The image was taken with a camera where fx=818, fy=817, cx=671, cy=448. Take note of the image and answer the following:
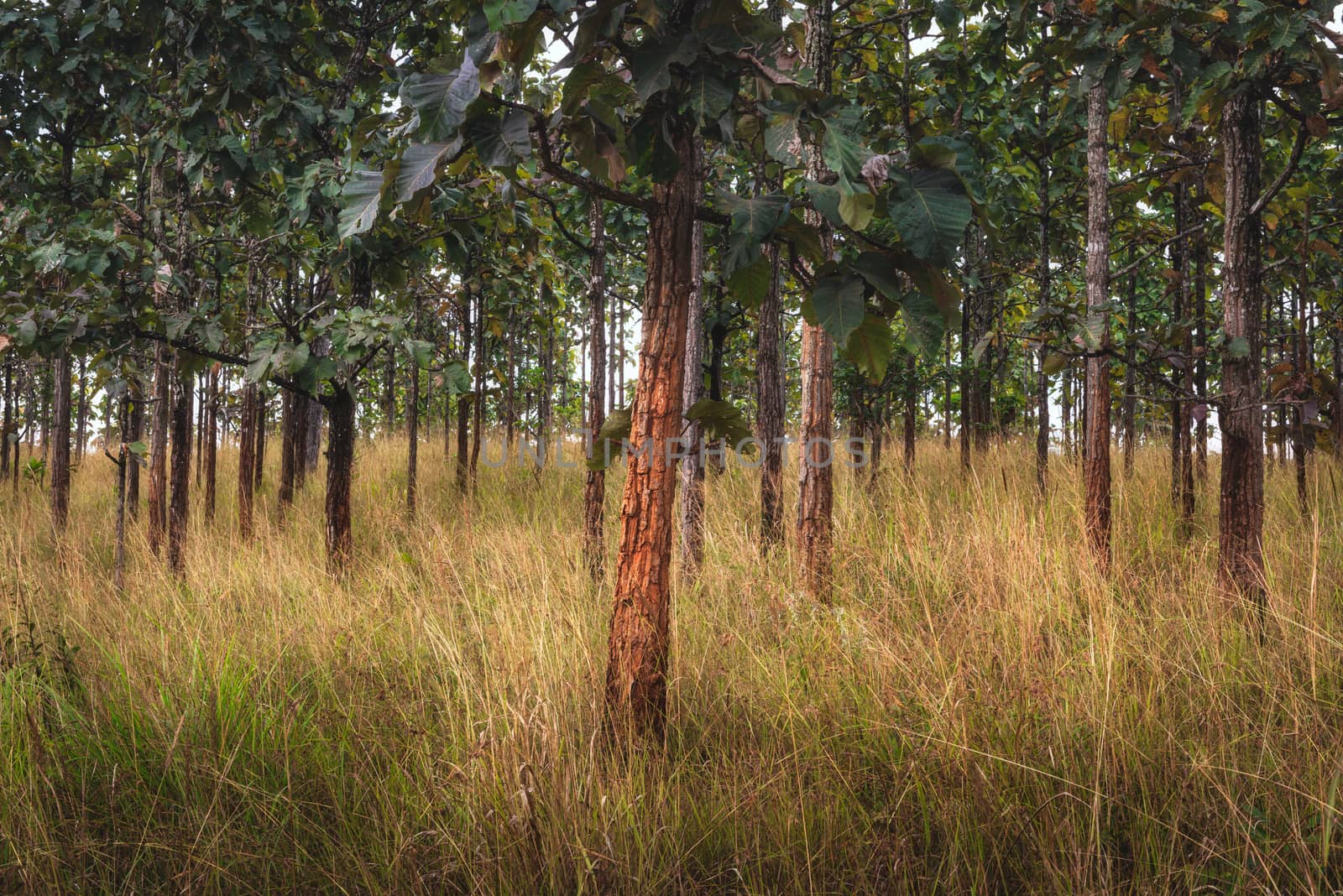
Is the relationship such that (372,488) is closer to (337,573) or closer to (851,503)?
(337,573)

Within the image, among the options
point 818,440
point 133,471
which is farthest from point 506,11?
point 133,471

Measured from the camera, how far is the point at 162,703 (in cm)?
278

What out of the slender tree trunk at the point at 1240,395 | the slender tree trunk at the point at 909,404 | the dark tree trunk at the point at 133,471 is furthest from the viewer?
the slender tree trunk at the point at 909,404

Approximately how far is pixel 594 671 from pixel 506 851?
2.48 feet

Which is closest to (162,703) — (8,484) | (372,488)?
(372,488)

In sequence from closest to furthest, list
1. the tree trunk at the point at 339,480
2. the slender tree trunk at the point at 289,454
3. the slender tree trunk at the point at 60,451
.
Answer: the tree trunk at the point at 339,480 → the slender tree trunk at the point at 60,451 → the slender tree trunk at the point at 289,454

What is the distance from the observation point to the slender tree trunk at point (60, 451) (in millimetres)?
6648

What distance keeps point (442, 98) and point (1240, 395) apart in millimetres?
3275

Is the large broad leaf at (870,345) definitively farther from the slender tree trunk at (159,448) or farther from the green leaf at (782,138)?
the slender tree trunk at (159,448)

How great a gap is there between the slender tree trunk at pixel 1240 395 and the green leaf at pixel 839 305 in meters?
2.37

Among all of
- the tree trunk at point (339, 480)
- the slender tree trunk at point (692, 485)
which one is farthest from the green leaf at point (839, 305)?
the tree trunk at point (339, 480)

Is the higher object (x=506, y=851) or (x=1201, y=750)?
(x=1201, y=750)

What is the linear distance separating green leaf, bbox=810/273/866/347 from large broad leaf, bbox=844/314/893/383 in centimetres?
6

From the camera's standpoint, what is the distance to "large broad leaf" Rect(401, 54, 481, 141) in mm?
1690
